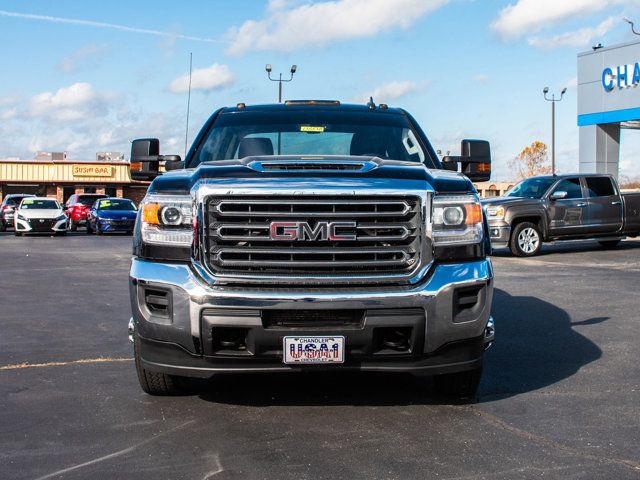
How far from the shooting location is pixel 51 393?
5766mm

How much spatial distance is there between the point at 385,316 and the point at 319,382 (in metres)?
1.52

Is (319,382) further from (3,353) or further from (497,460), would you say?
(3,353)

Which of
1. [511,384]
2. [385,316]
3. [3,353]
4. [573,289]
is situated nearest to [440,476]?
[385,316]

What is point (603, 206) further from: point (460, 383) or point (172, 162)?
point (460, 383)

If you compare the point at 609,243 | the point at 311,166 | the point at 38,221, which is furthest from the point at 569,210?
the point at 38,221

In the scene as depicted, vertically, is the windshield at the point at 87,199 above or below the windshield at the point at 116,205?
above

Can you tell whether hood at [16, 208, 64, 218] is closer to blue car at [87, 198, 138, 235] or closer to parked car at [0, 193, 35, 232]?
blue car at [87, 198, 138, 235]

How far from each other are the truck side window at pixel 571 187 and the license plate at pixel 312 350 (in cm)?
1562

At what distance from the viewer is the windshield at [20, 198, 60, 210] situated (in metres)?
32.3

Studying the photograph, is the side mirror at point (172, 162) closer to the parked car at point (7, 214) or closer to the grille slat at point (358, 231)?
the grille slat at point (358, 231)

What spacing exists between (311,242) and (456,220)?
35.1 inches

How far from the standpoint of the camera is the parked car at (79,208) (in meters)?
39.2

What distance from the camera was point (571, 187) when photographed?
1955 centimetres

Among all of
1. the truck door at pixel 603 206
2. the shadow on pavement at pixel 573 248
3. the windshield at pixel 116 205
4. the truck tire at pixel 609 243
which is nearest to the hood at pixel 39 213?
the windshield at pixel 116 205
